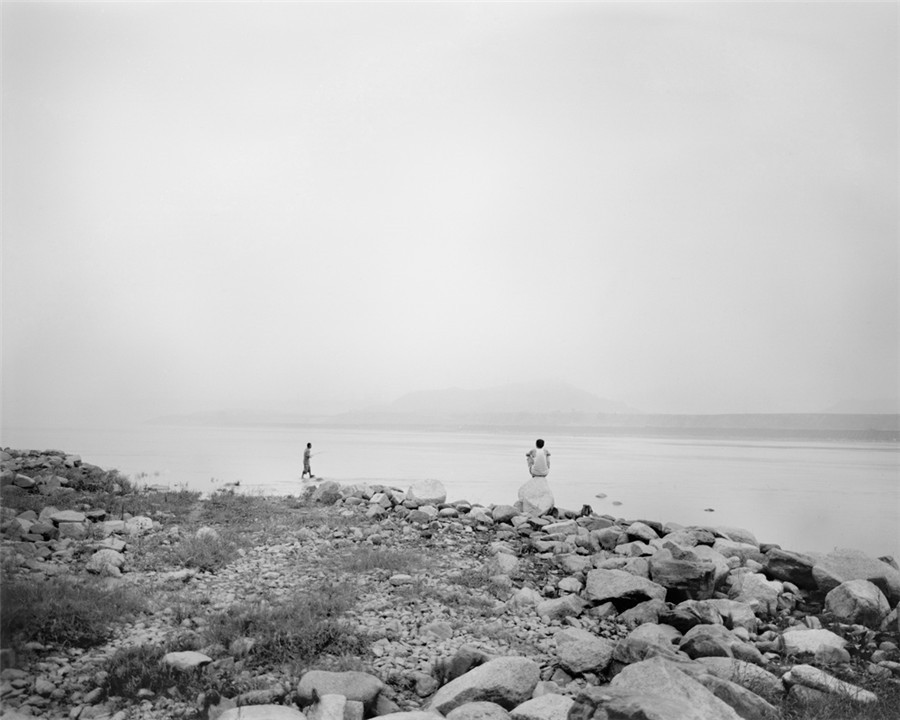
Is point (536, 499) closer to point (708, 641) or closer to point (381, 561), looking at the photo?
point (381, 561)

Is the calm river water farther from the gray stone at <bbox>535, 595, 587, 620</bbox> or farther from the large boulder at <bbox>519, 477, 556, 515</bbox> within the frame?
the gray stone at <bbox>535, 595, 587, 620</bbox>

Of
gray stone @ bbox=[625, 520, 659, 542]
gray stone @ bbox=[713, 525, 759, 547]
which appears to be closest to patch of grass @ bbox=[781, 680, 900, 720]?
A: gray stone @ bbox=[625, 520, 659, 542]

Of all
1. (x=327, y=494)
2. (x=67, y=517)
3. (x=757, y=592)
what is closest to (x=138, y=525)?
(x=67, y=517)

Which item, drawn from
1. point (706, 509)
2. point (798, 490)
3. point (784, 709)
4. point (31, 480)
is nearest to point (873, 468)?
point (798, 490)

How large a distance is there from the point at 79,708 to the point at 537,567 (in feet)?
24.9

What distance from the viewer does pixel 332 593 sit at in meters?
9.23

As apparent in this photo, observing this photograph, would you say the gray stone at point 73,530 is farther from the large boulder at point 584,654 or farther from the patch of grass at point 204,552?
the large boulder at point 584,654

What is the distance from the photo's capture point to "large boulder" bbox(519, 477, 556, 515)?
49.4 feet

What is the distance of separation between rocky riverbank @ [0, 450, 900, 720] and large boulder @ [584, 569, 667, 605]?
32mm

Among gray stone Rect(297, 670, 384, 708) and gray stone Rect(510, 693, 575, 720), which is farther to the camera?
gray stone Rect(297, 670, 384, 708)

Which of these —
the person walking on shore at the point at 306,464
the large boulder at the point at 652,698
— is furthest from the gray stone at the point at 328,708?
the person walking on shore at the point at 306,464

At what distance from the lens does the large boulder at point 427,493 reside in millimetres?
16031

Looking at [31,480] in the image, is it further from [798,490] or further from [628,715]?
[798,490]

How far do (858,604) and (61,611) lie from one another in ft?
35.9
